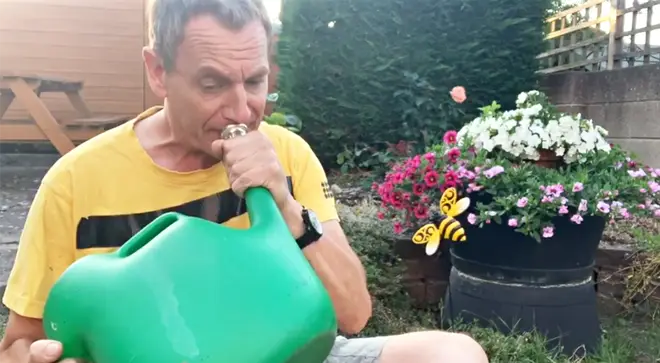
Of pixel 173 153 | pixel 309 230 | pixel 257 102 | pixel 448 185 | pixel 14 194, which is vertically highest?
pixel 257 102

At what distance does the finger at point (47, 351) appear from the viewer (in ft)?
3.03

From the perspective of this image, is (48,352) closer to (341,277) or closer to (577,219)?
(341,277)

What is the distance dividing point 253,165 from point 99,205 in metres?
0.43

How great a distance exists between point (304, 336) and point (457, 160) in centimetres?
187

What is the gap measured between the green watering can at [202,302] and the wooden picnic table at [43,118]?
461 centimetres

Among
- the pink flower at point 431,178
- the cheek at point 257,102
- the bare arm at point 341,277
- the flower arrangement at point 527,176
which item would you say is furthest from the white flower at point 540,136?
the cheek at point 257,102

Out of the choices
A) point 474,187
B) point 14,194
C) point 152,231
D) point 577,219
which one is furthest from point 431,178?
point 14,194

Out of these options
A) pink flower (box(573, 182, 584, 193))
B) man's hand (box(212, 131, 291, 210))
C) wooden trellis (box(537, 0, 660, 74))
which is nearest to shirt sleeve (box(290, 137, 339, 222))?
man's hand (box(212, 131, 291, 210))

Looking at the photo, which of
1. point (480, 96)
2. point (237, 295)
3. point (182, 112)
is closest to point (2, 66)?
point (480, 96)

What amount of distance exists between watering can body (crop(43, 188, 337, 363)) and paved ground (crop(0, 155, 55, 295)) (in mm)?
1929

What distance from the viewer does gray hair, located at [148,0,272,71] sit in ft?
3.92

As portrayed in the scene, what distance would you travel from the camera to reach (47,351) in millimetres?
929

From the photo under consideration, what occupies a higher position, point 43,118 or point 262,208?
point 262,208

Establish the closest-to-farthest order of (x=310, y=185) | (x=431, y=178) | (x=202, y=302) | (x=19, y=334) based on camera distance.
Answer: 1. (x=202, y=302)
2. (x=19, y=334)
3. (x=310, y=185)
4. (x=431, y=178)
